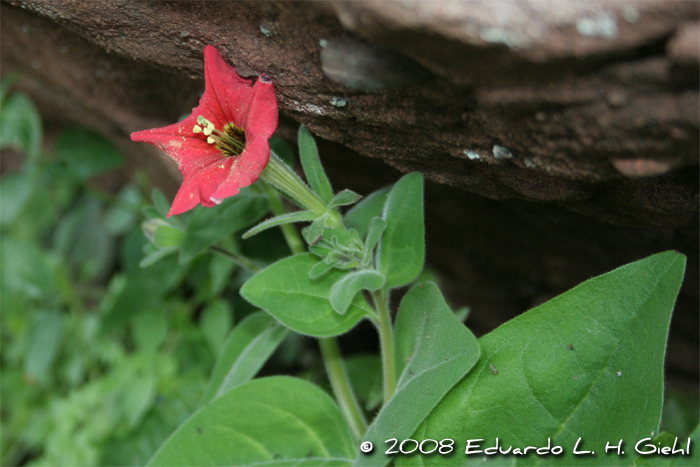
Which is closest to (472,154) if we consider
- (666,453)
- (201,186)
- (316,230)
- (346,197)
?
(346,197)

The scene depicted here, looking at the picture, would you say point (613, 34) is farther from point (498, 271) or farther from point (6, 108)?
point (6, 108)

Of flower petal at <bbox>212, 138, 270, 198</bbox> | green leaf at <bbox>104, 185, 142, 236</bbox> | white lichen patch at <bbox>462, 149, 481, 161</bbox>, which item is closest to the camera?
flower petal at <bbox>212, 138, 270, 198</bbox>

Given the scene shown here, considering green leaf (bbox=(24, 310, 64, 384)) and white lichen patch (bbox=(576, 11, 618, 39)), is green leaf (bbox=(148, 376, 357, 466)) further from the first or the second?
green leaf (bbox=(24, 310, 64, 384))

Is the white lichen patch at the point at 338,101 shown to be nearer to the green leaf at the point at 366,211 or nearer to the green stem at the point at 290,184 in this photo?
the green stem at the point at 290,184

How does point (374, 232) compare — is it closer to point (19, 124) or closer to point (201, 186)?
point (201, 186)

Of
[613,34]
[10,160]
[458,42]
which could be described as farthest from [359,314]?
[10,160]

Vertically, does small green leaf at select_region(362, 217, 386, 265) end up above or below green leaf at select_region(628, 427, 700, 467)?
above

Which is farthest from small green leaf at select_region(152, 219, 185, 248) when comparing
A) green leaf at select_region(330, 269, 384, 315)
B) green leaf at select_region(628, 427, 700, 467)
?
green leaf at select_region(628, 427, 700, 467)
